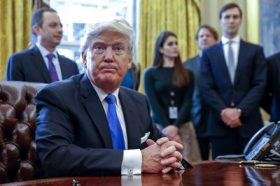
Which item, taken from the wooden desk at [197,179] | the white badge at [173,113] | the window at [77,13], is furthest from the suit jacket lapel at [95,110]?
the window at [77,13]

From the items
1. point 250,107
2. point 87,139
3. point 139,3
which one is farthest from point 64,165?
point 139,3

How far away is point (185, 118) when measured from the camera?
4.80 m

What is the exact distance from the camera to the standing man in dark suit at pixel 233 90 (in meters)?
4.35

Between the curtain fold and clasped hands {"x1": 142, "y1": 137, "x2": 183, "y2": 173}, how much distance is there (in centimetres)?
439

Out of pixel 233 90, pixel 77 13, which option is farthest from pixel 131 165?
pixel 77 13

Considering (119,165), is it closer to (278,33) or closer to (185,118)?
(185,118)

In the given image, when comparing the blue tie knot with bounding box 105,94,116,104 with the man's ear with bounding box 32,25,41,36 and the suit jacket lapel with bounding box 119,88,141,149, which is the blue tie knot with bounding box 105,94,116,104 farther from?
the man's ear with bounding box 32,25,41,36

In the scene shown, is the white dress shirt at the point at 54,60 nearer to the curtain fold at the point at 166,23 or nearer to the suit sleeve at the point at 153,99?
the suit sleeve at the point at 153,99

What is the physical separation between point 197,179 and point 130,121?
626mm

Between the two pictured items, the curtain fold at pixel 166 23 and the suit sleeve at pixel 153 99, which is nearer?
the suit sleeve at pixel 153 99

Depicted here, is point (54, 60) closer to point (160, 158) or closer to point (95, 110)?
point (95, 110)

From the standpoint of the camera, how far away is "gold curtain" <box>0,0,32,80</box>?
16.6ft

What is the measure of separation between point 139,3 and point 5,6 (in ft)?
6.21

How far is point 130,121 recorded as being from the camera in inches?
84.7
